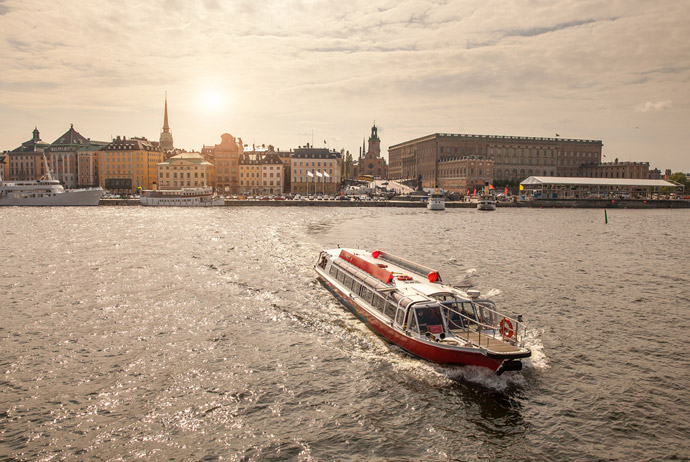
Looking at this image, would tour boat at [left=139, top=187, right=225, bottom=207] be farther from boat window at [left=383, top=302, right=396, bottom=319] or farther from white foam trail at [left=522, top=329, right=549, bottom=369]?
white foam trail at [left=522, top=329, right=549, bottom=369]

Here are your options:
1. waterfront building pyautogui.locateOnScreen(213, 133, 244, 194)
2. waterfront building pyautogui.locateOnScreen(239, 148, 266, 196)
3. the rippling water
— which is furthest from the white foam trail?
waterfront building pyautogui.locateOnScreen(213, 133, 244, 194)

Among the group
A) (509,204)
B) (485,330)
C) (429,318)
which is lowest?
(485,330)

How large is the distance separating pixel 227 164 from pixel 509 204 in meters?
93.3

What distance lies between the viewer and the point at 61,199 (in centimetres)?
14338

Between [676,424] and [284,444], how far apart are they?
1289 centimetres

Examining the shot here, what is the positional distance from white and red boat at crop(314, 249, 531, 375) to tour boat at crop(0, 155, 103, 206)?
135 metres

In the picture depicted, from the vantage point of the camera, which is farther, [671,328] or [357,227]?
[357,227]

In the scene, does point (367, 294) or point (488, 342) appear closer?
point (488, 342)

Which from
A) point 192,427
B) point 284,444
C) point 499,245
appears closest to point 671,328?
point 284,444

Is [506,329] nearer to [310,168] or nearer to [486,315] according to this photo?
[486,315]

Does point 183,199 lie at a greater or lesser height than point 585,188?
lesser

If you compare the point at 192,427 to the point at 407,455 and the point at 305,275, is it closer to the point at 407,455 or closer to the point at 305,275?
the point at 407,455

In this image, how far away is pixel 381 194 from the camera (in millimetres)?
181125

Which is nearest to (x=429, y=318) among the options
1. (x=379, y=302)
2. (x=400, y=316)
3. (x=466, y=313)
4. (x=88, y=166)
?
(x=400, y=316)
